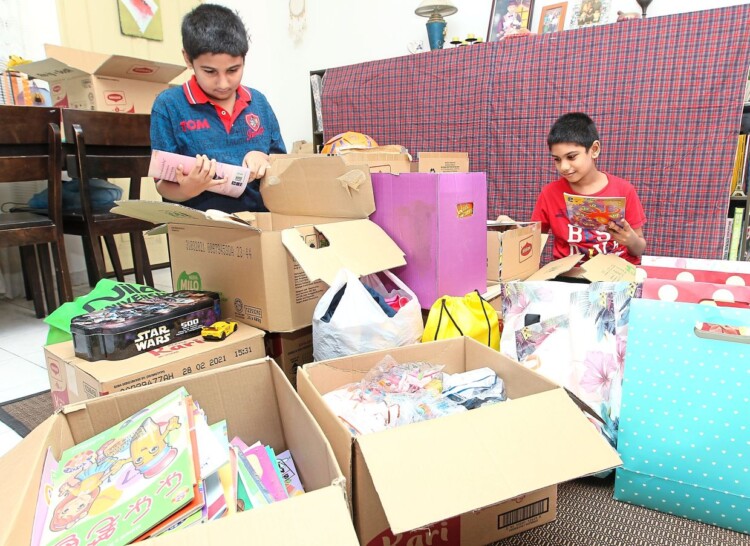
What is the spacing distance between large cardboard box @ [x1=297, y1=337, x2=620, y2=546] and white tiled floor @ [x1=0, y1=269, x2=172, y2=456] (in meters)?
1.16

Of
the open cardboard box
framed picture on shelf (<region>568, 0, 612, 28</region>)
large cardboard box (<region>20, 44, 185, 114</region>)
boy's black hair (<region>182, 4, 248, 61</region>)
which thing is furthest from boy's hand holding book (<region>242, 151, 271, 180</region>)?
framed picture on shelf (<region>568, 0, 612, 28</region>)

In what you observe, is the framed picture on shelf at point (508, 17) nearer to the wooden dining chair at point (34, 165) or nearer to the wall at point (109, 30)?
the wall at point (109, 30)

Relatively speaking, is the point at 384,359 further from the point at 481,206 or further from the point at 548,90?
the point at 548,90

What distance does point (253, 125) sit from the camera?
1660 mm

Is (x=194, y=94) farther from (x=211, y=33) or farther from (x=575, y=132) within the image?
(x=575, y=132)

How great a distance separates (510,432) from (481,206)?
0.88 m

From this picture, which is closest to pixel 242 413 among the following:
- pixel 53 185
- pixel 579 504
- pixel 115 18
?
pixel 579 504

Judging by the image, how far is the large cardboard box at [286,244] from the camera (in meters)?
1.21

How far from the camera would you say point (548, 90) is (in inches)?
96.8

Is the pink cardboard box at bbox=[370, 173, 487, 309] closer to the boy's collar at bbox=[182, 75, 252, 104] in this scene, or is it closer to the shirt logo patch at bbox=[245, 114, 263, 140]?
the shirt logo patch at bbox=[245, 114, 263, 140]

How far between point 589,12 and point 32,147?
9.19 ft

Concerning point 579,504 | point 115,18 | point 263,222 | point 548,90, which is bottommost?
point 579,504

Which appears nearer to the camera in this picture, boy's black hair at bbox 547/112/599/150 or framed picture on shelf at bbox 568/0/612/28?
boy's black hair at bbox 547/112/599/150

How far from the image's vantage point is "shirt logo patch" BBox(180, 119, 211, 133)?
1.54 m
